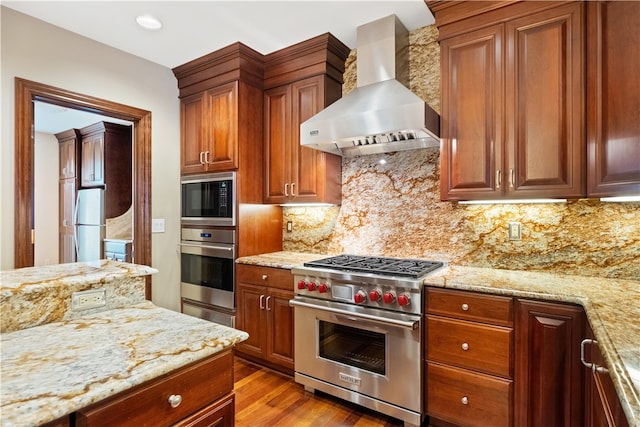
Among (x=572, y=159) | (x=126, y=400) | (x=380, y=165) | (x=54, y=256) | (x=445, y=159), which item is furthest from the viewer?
(x=54, y=256)

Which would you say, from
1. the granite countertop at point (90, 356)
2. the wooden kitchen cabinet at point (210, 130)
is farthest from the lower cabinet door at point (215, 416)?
the wooden kitchen cabinet at point (210, 130)

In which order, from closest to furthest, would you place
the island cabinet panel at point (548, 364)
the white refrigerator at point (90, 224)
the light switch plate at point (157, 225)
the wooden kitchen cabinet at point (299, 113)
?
the island cabinet panel at point (548, 364)
the wooden kitchen cabinet at point (299, 113)
the light switch plate at point (157, 225)
the white refrigerator at point (90, 224)

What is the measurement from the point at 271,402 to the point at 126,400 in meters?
1.68

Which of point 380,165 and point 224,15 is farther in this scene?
point 380,165

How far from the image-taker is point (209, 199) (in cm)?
310

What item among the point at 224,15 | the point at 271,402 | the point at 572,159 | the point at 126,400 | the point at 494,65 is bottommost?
the point at 271,402

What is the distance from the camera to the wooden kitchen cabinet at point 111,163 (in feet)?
14.7

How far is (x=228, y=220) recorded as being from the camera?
294cm

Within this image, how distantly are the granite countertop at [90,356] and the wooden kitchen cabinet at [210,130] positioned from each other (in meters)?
1.88

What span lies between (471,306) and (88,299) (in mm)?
1831

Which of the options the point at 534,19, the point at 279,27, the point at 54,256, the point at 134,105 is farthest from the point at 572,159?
the point at 54,256

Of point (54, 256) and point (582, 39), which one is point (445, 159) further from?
point (54, 256)

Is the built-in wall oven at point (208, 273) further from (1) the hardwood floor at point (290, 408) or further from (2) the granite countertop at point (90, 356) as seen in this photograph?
(2) the granite countertop at point (90, 356)

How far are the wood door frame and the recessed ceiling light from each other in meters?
0.72
